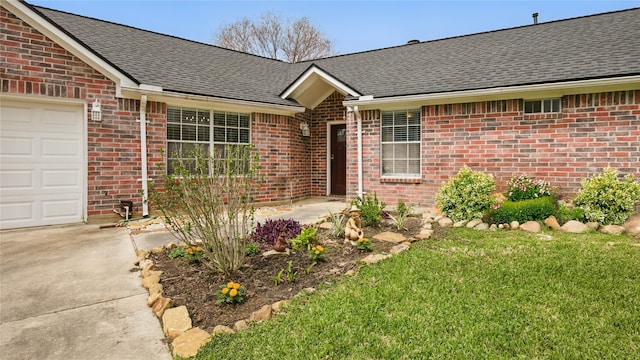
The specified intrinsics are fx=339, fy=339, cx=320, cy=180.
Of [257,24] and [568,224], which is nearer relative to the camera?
[568,224]

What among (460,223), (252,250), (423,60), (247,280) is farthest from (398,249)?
(423,60)

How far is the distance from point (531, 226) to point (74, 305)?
642 cm

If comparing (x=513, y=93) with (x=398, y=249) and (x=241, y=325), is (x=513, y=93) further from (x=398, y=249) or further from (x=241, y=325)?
(x=241, y=325)

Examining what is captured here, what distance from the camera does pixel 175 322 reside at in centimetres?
269

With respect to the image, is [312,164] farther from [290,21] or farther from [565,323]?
[290,21]

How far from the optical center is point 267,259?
4191 millimetres

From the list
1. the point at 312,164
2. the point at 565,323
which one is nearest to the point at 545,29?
the point at 312,164

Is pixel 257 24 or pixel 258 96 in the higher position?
pixel 257 24

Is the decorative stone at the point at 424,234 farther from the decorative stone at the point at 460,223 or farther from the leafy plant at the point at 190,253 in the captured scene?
the leafy plant at the point at 190,253

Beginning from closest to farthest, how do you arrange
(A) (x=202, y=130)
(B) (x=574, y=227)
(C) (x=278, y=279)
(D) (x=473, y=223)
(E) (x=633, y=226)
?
1. (C) (x=278, y=279)
2. (E) (x=633, y=226)
3. (B) (x=574, y=227)
4. (D) (x=473, y=223)
5. (A) (x=202, y=130)

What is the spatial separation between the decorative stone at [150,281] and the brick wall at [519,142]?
20.6 feet

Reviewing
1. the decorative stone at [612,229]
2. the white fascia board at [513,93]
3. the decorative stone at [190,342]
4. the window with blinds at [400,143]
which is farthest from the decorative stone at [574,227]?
the decorative stone at [190,342]

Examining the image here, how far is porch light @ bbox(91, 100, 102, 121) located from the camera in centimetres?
684

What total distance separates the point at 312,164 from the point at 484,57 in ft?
19.0
